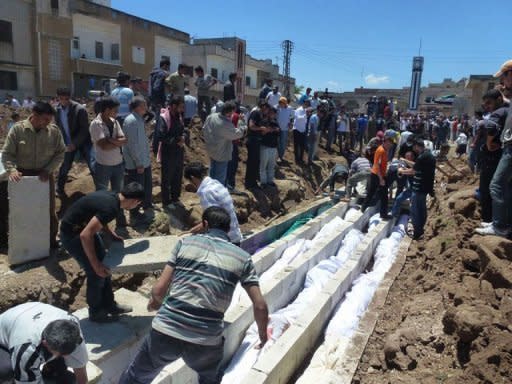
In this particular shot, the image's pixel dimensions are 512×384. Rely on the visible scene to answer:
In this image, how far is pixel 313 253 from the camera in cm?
655

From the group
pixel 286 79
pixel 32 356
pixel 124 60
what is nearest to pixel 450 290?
pixel 32 356

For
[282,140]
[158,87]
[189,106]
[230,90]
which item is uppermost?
[230,90]

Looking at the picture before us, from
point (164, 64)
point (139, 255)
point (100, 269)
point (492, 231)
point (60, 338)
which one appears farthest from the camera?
point (164, 64)

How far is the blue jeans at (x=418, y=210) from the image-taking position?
7434 mm

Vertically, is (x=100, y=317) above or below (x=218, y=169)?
below

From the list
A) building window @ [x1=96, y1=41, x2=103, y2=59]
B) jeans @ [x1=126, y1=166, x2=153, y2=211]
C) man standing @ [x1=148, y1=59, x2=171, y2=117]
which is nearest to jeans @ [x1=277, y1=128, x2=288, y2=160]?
man standing @ [x1=148, y1=59, x2=171, y2=117]

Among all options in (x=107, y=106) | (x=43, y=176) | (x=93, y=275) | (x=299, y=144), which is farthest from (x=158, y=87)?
(x=93, y=275)

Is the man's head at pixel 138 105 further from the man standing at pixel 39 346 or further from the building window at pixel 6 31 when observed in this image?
the building window at pixel 6 31

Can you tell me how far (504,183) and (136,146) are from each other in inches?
195

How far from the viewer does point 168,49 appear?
1299 inches

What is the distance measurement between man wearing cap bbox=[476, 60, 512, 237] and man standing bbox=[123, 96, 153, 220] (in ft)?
15.5

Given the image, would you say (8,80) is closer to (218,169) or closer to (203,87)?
(203,87)

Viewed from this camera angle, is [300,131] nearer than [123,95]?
No

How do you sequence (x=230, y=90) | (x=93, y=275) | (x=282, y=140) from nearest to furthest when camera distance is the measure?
(x=93, y=275) → (x=230, y=90) → (x=282, y=140)
